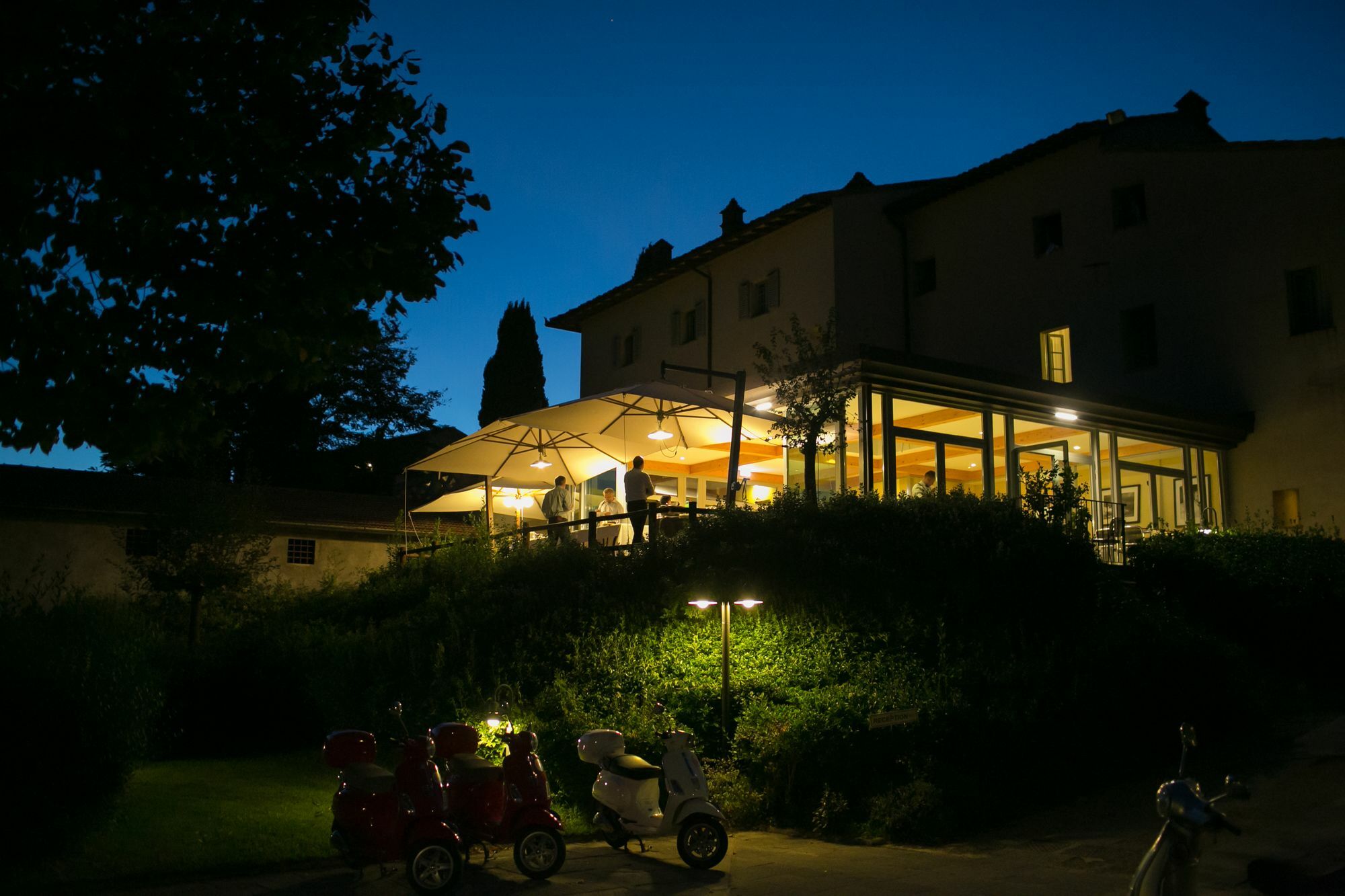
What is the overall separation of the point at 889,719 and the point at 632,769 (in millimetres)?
2912

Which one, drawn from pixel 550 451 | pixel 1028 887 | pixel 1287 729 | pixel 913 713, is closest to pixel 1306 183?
pixel 1287 729

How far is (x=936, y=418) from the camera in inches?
760

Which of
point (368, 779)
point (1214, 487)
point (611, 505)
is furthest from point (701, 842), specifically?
point (1214, 487)

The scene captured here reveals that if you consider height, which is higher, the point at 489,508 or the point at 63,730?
the point at 489,508

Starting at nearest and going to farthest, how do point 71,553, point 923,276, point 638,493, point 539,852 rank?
point 539,852 → point 638,493 → point 71,553 → point 923,276

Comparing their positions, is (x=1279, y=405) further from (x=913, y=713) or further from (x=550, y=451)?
(x=913, y=713)

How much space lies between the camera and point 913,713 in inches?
413

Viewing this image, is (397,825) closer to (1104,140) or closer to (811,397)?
(811,397)

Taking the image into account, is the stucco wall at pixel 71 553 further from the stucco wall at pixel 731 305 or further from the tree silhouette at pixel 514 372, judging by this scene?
the tree silhouette at pixel 514 372

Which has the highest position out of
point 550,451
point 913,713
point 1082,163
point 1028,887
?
point 1082,163

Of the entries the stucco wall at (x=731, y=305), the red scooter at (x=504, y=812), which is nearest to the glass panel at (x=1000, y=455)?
the stucco wall at (x=731, y=305)

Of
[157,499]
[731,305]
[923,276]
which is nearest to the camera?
[157,499]

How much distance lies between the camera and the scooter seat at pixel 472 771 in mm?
7918

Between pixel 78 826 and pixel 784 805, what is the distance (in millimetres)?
5630
